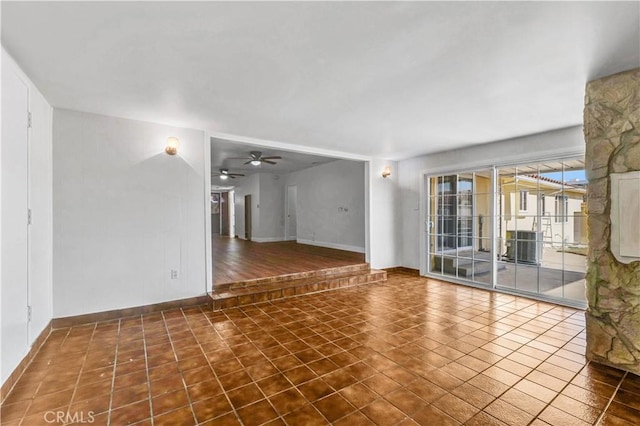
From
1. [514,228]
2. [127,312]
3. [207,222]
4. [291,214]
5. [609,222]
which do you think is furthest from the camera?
[291,214]

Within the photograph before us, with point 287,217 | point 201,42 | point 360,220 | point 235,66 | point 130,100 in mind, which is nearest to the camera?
point 201,42

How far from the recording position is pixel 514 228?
467cm

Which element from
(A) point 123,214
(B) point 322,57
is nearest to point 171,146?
(A) point 123,214

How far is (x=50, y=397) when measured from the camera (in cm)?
202

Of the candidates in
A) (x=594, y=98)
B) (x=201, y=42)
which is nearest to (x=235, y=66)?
(x=201, y=42)

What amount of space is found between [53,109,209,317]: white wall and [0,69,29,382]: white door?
0.81 metres

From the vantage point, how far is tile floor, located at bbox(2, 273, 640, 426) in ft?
6.07

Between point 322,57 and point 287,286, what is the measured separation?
10.9 feet

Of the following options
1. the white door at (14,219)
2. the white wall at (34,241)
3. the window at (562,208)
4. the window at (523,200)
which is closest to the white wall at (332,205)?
the window at (523,200)

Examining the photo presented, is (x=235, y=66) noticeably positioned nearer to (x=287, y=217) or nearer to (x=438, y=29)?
(x=438, y=29)

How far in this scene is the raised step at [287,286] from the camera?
397 centimetres

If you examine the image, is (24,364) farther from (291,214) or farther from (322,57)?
(291,214)

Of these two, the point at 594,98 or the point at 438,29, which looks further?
the point at 594,98

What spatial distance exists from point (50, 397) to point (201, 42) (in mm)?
2671
